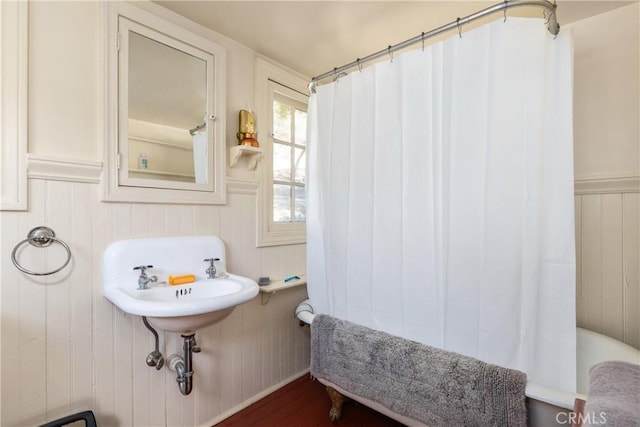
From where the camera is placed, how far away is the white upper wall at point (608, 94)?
57.1 inches

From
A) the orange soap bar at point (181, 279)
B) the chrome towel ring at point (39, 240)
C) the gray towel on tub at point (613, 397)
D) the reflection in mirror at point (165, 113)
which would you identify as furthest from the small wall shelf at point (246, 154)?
the gray towel on tub at point (613, 397)

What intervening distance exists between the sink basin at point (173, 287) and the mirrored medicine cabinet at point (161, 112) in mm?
228

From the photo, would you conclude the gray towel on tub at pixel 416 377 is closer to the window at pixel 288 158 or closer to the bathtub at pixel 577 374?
the bathtub at pixel 577 374

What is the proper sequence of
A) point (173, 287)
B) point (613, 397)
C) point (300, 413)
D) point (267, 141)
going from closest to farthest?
1. point (613, 397)
2. point (173, 287)
3. point (300, 413)
4. point (267, 141)

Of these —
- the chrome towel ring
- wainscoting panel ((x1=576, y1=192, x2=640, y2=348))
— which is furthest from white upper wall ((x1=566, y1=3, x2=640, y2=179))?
the chrome towel ring

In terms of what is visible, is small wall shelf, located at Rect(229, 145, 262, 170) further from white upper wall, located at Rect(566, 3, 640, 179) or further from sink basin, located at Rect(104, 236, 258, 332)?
white upper wall, located at Rect(566, 3, 640, 179)

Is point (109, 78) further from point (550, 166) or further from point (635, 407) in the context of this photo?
point (635, 407)

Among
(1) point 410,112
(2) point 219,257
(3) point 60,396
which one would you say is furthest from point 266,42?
(3) point 60,396

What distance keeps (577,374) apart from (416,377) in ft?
2.48

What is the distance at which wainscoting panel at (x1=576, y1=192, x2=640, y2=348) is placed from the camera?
1.43 metres

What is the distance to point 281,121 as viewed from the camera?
2.06 m

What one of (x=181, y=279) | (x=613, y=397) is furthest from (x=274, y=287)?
(x=613, y=397)

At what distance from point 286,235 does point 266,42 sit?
1199 millimetres

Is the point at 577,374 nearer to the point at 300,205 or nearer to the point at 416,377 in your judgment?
the point at 416,377
